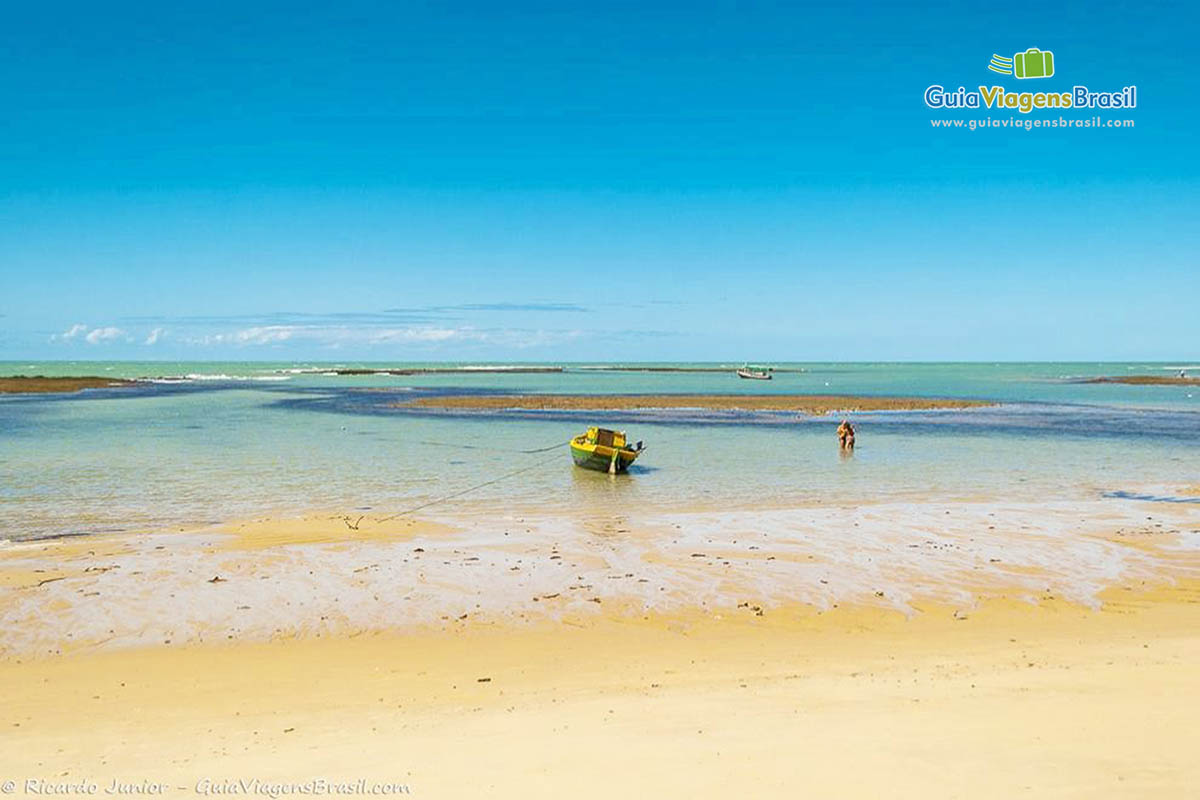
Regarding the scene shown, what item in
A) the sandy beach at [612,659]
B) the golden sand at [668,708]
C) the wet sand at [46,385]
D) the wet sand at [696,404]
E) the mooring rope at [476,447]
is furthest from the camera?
the wet sand at [46,385]

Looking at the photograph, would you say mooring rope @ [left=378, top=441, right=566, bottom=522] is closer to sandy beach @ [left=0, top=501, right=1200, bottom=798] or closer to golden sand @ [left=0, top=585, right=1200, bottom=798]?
sandy beach @ [left=0, top=501, right=1200, bottom=798]

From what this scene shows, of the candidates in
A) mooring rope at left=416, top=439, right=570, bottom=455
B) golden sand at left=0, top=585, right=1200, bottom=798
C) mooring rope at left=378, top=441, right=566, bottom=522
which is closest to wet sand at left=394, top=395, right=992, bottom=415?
mooring rope at left=416, top=439, right=570, bottom=455

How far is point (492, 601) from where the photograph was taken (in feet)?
40.2

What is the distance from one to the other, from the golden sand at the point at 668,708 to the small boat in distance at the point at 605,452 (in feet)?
52.1

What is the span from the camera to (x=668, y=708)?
7.74m

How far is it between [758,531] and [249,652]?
406 inches

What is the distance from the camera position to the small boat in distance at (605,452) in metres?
27.5

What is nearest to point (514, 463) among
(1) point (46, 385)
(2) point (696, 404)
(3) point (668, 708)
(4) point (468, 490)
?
(4) point (468, 490)

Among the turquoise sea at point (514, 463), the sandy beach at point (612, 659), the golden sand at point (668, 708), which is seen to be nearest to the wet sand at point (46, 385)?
the turquoise sea at point (514, 463)

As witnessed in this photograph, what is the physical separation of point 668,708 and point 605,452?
19872 millimetres

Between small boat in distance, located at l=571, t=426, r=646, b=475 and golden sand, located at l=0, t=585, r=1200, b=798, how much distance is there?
15886mm

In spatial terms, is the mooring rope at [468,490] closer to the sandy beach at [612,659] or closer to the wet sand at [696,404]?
the sandy beach at [612,659]

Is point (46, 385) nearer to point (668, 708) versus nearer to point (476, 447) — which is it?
point (476, 447)

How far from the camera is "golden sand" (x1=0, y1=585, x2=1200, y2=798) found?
6.00 m
